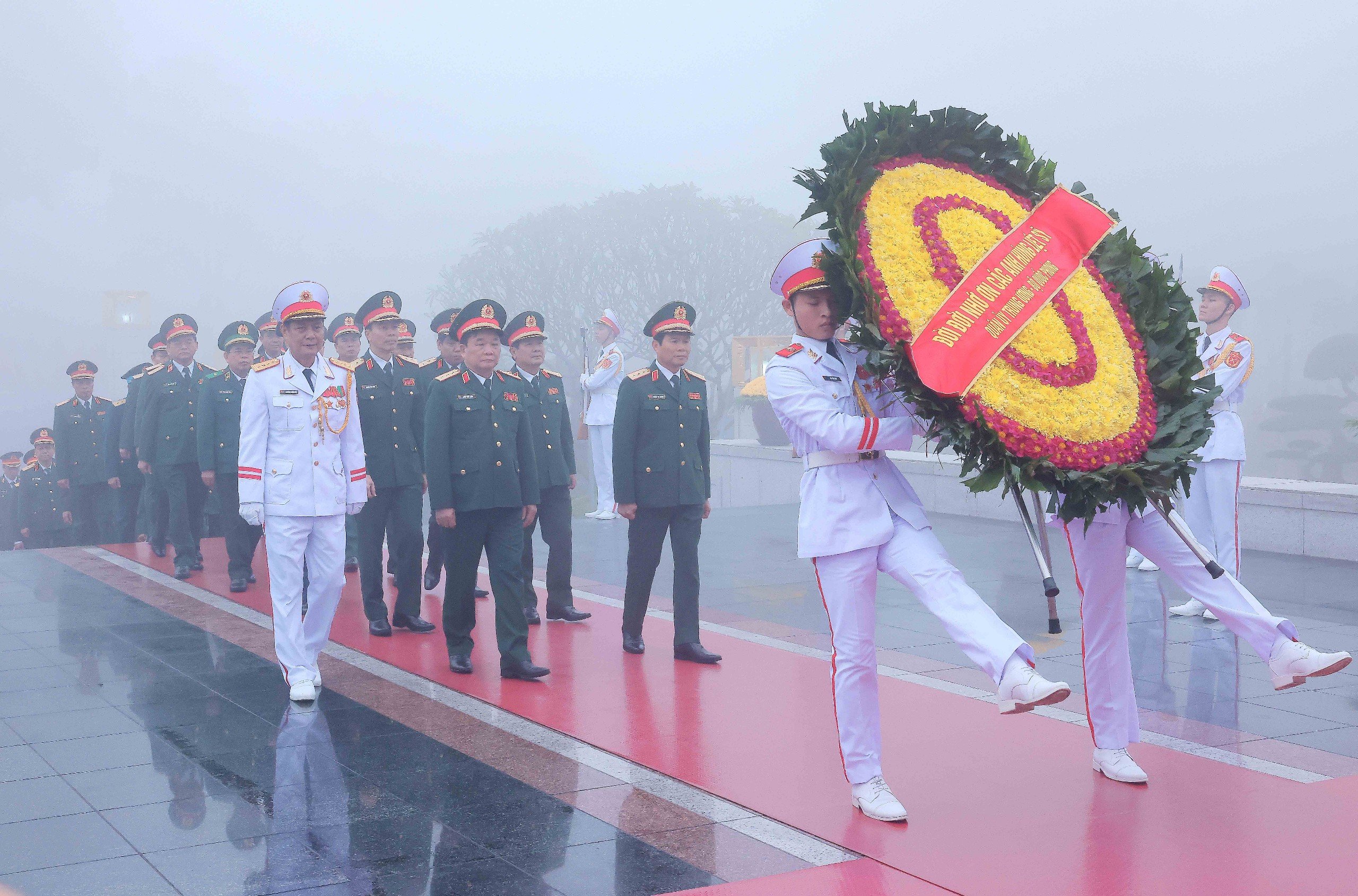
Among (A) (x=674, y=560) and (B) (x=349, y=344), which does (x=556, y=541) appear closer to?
(A) (x=674, y=560)

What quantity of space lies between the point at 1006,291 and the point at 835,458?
2.58ft

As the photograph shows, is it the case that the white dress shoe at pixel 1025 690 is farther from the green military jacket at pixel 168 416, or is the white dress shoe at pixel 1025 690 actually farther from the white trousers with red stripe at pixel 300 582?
the green military jacket at pixel 168 416

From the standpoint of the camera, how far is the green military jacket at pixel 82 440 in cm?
1230

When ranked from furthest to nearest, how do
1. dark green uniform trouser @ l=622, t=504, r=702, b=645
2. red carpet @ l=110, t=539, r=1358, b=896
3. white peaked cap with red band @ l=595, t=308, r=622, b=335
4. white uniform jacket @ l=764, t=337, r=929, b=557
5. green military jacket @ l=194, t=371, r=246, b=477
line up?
white peaked cap with red band @ l=595, t=308, r=622, b=335 → green military jacket @ l=194, t=371, r=246, b=477 → dark green uniform trouser @ l=622, t=504, r=702, b=645 → white uniform jacket @ l=764, t=337, r=929, b=557 → red carpet @ l=110, t=539, r=1358, b=896

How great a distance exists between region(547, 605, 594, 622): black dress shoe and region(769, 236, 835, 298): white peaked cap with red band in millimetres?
4099

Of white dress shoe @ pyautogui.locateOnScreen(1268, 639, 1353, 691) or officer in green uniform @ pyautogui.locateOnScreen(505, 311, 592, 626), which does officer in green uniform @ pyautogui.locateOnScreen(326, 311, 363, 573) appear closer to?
officer in green uniform @ pyautogui.locateOnScreen(505, 311, 592, 626)

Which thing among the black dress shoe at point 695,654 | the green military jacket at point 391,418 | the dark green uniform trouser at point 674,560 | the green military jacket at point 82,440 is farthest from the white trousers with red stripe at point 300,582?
the green military jacket at point 82,440

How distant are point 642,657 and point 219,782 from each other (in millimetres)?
2708

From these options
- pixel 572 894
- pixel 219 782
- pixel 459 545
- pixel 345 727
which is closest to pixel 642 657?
pixel 459 545

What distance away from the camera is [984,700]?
5715 mm

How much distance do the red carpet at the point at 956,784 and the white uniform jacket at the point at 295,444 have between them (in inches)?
45.0

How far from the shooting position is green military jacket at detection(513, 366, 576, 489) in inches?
308

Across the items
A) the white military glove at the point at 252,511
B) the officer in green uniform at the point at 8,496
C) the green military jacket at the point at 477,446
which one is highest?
the green military jacket at the point at 477,446

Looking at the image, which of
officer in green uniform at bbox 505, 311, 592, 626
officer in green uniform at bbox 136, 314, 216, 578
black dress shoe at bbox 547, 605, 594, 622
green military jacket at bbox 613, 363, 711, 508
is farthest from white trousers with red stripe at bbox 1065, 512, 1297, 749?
officer in green uniform at bbox 136, 314, 216, 578
